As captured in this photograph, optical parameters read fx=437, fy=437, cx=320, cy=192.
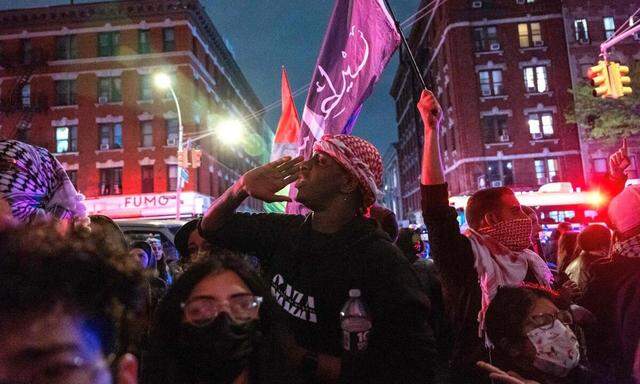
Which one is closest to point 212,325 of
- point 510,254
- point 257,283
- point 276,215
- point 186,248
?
point 257,283

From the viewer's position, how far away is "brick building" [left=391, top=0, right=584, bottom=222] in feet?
105

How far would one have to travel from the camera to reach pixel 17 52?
31.6 meters

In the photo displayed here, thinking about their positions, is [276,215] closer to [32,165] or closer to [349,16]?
[32,165]

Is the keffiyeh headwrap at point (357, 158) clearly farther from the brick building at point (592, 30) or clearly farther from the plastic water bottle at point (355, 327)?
the brick building at point (592, 30)

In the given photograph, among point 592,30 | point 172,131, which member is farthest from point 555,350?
point 592,30

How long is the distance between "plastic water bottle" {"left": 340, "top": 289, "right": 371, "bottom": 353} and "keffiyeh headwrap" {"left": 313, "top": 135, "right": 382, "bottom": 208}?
2.27 feet

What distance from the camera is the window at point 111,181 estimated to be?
30.5 m

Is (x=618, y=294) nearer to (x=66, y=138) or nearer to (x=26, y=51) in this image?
(x=66, y=138)

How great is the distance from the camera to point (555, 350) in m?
2.17

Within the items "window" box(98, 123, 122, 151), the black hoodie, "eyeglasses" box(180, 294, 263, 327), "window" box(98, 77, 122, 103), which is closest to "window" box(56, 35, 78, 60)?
"window" box(98, 77, 122, 103)

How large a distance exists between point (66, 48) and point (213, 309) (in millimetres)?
36232

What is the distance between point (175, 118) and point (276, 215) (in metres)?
30.4

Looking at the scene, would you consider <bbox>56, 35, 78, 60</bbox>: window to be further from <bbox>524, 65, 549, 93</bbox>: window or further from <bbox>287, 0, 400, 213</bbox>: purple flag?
<bbox>524, 65, 549, 93</bbox>: window

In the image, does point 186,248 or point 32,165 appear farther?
point 186,248
